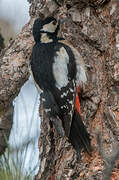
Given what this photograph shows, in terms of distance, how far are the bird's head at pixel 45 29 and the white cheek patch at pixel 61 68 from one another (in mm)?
189

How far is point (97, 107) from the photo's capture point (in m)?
1.93

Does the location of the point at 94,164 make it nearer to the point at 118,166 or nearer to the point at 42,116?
the point at 118,166

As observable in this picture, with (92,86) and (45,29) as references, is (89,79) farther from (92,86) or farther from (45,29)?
(45,29)

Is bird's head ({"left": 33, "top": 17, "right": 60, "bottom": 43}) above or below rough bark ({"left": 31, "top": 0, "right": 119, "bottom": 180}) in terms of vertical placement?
above

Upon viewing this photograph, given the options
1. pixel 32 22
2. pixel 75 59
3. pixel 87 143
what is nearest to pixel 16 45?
pixel 32 22

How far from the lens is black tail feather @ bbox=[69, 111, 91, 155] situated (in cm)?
182

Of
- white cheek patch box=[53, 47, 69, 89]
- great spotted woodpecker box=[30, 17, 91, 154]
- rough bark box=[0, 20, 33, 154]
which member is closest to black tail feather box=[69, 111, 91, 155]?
great spotted woodpecker box=[30, 17, 91, 154]

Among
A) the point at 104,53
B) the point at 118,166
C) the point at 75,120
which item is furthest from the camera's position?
the point at 104,53

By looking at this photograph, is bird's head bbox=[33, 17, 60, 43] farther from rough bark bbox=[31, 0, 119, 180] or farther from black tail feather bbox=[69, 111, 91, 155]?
black tail feather bbox=[69, 111, 91, 155]

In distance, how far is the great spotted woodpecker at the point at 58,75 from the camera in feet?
6.31

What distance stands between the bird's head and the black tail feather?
2.03 ft

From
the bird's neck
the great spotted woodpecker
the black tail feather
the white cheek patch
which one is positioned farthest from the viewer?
the bird's neck

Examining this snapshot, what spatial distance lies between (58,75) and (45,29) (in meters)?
0.46

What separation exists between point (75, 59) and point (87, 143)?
59cm
